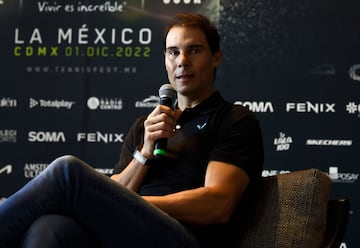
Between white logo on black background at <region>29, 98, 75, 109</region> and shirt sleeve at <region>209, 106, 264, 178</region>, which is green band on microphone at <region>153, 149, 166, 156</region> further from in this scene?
white logo on black background at <region>29, 98, 75, 109</region>

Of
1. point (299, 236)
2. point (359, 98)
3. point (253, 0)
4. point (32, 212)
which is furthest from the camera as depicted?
point (253, 0)

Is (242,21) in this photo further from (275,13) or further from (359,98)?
(359,98)

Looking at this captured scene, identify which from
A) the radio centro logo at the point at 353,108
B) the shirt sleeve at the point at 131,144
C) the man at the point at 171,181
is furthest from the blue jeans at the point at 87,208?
the radio centro logo at the point at 353,108

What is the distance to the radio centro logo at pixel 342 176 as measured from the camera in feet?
9.50

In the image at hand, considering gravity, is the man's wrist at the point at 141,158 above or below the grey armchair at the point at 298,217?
above

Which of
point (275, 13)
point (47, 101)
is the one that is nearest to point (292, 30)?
point (275, 13)

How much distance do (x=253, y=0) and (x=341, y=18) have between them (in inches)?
17.8

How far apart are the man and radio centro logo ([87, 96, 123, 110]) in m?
1.10

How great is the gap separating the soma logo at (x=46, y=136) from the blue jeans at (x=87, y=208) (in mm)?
1729

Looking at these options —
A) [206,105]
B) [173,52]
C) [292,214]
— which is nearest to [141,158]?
[206,105]

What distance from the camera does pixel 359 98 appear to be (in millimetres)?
2936

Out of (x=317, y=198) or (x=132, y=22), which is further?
(x=132, y=22)

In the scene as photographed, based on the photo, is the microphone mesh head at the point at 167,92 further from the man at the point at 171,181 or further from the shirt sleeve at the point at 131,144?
the shirt sleeve at the point at 131,144

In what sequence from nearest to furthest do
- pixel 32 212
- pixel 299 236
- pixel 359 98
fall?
1. pixel 32 212
2. pixel 299 236
3. pixel 359 98
